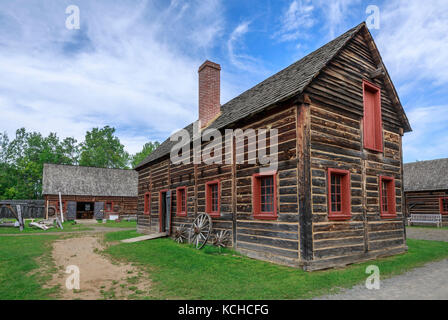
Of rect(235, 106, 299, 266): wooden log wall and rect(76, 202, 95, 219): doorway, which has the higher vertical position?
rect(235, 106, 299, 266): wooden log wall

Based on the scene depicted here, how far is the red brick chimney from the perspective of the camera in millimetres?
15836

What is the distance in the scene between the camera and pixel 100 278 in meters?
7.52

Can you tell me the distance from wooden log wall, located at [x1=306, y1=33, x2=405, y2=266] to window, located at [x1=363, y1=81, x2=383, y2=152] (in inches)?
13.1

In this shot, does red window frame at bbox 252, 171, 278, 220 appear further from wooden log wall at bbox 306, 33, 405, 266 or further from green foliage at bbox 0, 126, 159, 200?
green foliage at bbox 0, 126, 159, 200

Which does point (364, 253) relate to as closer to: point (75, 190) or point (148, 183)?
point (148, 183)

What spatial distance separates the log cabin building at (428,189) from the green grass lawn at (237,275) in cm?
1771

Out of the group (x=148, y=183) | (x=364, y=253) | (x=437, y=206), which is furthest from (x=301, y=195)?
(x=437, y=206)

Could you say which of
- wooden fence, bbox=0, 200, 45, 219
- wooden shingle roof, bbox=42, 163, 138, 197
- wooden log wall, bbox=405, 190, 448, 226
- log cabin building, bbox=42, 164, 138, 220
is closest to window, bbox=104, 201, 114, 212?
log cabin building, bbox=42, 164, 138, 220

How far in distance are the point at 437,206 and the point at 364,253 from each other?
21255 millimetres

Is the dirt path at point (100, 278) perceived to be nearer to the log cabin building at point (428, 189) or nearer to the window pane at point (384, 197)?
the window pane at point (384, 197)

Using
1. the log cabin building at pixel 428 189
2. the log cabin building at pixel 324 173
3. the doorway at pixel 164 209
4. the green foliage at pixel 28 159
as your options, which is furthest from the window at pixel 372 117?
the green foliage at pixel 28 159

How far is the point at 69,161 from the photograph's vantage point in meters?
65.2

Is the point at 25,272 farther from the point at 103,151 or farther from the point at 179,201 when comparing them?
the point at 103,151

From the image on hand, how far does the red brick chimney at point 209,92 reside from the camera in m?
15.8
